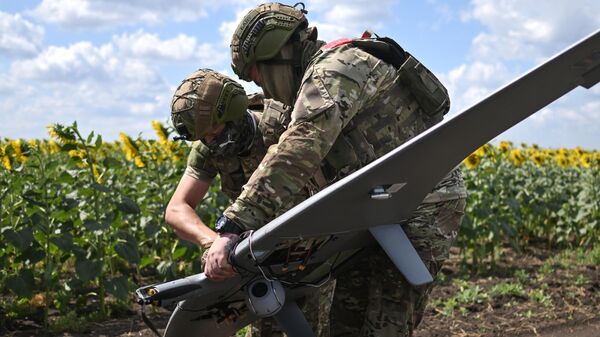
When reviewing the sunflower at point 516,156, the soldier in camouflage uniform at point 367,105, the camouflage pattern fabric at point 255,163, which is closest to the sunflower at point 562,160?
the sunflower at point 516,156

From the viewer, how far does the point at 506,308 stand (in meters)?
6.48

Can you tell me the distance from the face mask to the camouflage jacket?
1.67 feet

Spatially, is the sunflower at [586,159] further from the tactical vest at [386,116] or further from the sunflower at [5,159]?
the tactical vest at [386,116]

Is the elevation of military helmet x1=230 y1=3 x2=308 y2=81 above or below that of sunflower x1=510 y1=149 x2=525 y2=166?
below

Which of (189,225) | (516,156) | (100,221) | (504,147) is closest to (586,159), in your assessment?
(516,156)

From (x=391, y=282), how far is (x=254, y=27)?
39.5 inches

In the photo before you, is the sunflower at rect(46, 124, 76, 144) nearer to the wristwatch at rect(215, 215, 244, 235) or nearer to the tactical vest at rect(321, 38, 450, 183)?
the tactical vest at rect(321, 38, 450, 183)

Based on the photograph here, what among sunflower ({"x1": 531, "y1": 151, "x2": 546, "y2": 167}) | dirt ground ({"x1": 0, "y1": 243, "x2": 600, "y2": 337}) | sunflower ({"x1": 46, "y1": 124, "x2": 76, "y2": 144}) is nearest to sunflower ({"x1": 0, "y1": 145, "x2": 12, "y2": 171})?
sunflower ({"x1": 46, "y1": 124, "x2": 76, "y2": 144})

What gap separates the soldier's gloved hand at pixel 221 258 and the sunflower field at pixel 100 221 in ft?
11.8

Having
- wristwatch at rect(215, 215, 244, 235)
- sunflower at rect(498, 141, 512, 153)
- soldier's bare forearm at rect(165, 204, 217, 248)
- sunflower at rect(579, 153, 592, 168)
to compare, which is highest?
sunflower at rect(498, 141, 512, 153)

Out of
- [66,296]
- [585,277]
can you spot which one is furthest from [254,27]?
[585,277]

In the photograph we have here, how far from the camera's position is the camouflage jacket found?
2.38 meters

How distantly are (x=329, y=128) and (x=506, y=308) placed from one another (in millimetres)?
4554

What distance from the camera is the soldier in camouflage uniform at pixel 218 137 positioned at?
2.94m
